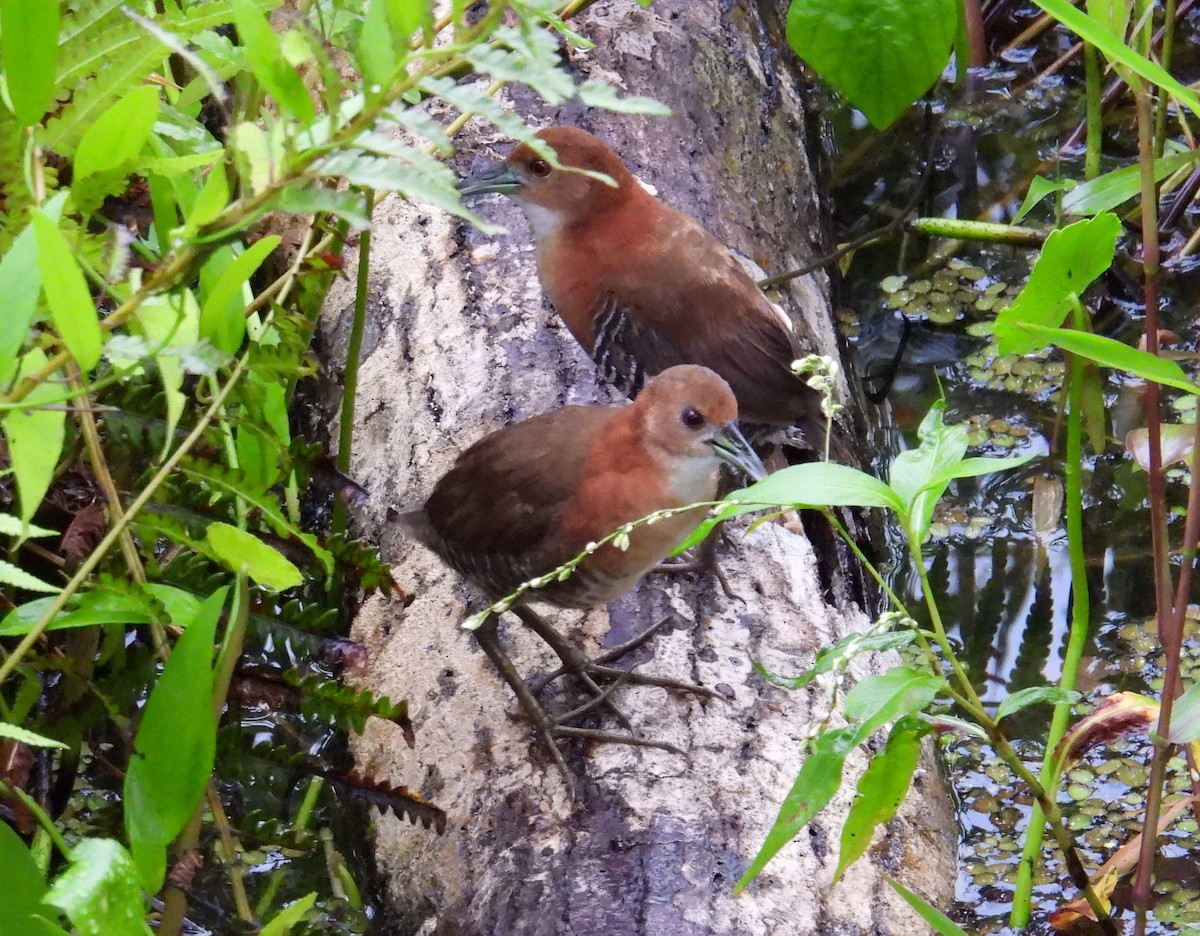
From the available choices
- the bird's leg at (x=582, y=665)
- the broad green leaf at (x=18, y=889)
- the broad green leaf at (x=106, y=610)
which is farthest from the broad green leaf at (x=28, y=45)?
the bird's leg at (x=582, y=665)

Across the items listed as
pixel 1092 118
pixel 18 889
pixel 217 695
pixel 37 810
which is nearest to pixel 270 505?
pixel 217 695

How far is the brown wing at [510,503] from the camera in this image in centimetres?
225

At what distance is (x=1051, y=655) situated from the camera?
3.09m

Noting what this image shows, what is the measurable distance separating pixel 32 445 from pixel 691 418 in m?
1.24

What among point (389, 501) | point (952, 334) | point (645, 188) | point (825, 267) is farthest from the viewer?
point (952, 334)

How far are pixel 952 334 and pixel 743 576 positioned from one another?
1.91 m

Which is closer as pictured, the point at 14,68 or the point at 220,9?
the point at 14,68

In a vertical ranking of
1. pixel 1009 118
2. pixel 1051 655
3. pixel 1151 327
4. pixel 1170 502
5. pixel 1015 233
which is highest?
pixel 1009 118

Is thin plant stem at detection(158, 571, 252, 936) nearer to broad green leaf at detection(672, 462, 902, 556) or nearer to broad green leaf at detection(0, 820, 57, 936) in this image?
broad green leaf at detection(0, 820, 57, 936)

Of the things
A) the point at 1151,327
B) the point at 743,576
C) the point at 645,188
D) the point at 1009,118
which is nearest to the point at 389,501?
the point at 743,576

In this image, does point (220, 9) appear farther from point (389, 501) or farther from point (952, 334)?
point (952, 334)

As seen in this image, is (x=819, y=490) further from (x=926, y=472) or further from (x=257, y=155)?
(x=257, y=155)

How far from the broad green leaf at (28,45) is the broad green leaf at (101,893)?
0.70 m

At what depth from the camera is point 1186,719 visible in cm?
167
